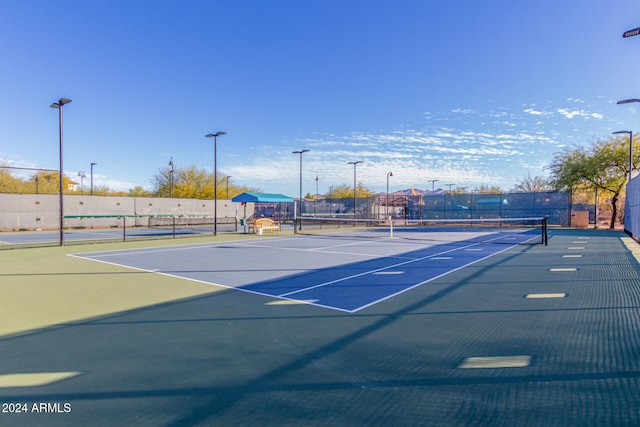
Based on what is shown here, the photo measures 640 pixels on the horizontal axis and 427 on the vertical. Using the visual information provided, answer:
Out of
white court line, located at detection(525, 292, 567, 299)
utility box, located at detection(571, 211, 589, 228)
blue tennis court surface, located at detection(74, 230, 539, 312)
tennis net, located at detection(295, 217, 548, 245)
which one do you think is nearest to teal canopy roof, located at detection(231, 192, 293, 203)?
tennis net, located at detection(295, 217, 548, 245)

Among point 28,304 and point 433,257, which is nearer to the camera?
point 28,304

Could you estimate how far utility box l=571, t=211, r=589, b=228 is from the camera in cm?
2769

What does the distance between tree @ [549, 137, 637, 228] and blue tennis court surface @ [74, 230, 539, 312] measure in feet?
65.0

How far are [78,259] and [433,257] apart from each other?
1098 cm

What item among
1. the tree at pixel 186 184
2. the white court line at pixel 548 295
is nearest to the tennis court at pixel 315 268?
the white court line at pixel 548 295

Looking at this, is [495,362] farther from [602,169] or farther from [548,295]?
[602,169]

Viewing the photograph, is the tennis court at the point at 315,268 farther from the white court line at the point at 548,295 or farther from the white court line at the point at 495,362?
the white court line at the point at 495,362

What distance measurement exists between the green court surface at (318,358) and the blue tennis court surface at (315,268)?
612 millimetres

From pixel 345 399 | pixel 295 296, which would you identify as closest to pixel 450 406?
pixel 345 399

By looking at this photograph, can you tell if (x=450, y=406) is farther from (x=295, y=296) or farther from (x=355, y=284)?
(x=355, y=284)

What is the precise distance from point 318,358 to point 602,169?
3141cm

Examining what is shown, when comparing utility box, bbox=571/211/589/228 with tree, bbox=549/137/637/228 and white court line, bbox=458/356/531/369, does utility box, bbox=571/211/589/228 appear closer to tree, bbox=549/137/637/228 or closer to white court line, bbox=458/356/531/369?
tree, bbox=549/137/637/228

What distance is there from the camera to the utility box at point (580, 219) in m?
27.7

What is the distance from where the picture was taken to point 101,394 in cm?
303
